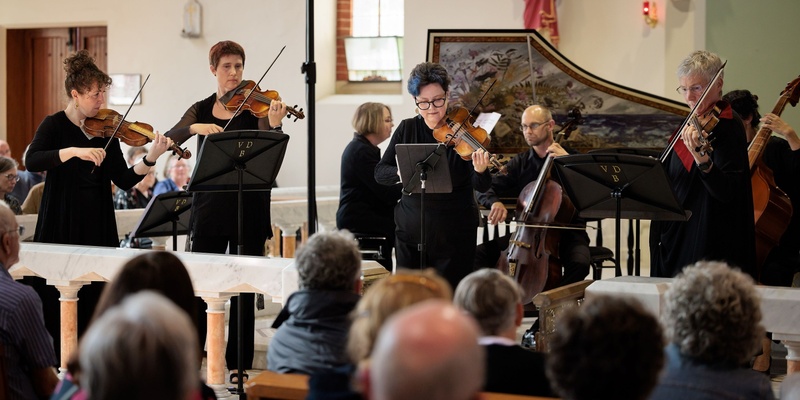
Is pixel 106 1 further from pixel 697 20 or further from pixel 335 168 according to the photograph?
pixel 697 20

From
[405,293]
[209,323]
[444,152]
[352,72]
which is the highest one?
[352,72]

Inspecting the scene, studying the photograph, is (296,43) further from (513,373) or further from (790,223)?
(513,373)

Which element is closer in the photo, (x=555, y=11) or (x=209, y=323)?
(x=209, y=323)

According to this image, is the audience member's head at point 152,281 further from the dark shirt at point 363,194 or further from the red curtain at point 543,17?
the red curtain at point 543,17

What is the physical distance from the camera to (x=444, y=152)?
15.0 ft

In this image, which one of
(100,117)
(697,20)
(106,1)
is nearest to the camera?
(100,117)

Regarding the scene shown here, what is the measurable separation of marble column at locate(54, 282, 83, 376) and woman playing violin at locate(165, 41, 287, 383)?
60 cm

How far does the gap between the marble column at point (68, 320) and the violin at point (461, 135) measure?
1767 mm

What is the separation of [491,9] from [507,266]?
19.7 ft

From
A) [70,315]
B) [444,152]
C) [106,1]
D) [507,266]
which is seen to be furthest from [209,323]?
[106,1]

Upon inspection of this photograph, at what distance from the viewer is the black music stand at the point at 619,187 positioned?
159 inches

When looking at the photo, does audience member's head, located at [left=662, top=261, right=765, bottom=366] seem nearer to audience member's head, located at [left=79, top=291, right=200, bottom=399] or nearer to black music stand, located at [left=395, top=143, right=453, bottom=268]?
audience member's head, located at [left=79, top=291, right=200, bottom=399]

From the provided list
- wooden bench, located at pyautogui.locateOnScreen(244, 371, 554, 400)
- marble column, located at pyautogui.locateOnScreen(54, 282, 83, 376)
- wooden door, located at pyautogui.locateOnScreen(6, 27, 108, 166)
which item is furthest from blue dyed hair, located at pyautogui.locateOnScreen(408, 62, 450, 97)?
Result: wooden door, located at pyautogui.locateOnScreen(6, 27, 108, 166)

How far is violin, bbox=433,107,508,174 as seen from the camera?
15.3 feet
